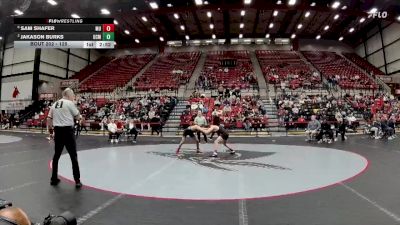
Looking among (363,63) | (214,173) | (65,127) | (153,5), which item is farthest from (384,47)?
(65,127)

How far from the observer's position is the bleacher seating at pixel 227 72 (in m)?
28.5

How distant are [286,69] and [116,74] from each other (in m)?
17.0

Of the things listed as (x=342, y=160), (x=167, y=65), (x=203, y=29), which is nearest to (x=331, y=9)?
(x=203, y=29)

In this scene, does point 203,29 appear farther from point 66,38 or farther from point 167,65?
point 66,38

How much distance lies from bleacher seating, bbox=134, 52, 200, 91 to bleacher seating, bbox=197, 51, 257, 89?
5.22 ft

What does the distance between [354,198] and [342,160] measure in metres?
4.16

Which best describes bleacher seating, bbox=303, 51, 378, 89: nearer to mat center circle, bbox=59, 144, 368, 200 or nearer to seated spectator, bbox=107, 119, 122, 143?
seated spectator, bbox=107, 119, 122, 143

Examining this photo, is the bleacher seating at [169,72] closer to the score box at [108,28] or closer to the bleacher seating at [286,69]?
the bleacher seating at [286,69]

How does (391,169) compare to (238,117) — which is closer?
(391,169)

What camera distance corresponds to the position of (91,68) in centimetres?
3728

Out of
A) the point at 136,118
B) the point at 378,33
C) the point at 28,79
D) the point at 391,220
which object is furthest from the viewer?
the point at 378,33

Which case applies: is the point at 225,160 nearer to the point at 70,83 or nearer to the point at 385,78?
the point at 70,83

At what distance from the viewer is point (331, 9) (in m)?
26.5

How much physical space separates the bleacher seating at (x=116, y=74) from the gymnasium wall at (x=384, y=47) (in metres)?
23.7
